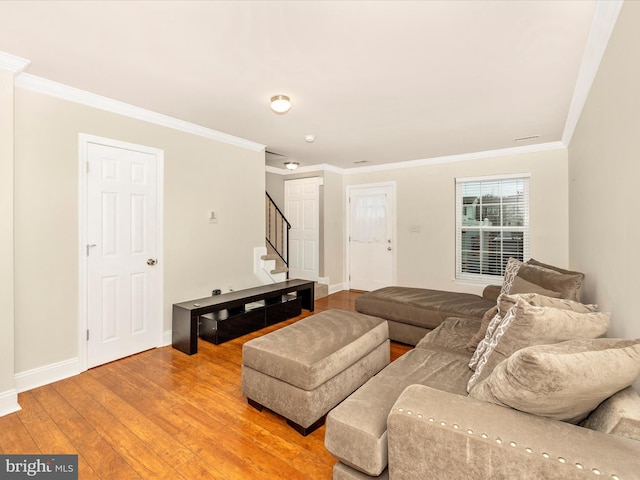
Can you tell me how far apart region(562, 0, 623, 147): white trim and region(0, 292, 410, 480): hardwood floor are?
2.91m

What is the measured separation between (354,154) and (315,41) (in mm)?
3215

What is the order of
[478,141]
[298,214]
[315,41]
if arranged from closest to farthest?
[315,41], [478,141], [298,214]

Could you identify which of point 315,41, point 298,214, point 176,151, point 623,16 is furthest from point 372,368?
point 298,214

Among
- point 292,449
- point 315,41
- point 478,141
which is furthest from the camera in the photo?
point 478,141

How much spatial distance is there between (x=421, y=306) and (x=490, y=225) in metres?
→ 2.58

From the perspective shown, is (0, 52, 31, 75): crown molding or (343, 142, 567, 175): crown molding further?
(343, 142, 567, 175): crown molding

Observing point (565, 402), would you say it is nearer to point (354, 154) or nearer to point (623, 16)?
point (623, 16)

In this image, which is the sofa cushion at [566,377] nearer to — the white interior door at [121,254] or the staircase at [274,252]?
the white interior door at [121,254]

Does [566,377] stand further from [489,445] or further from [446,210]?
[446,210]

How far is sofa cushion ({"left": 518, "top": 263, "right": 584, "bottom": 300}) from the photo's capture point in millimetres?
2232

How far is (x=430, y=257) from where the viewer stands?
5.62 m

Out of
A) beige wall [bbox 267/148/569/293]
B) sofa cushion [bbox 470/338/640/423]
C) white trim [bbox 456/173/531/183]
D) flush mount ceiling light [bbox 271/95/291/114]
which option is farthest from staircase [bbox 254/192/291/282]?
sofa cushion [bbox 470/338/640/423]

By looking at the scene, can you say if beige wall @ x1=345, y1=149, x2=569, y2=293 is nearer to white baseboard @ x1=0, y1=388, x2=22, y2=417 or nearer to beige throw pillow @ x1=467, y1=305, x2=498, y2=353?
beige throw pillow @ x1=467, y1=305, x2=498, y2=353

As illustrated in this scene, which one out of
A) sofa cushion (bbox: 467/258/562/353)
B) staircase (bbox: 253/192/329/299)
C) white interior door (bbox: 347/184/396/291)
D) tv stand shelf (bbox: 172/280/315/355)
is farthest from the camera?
white interior door (bbox: 347/184/396/291)
